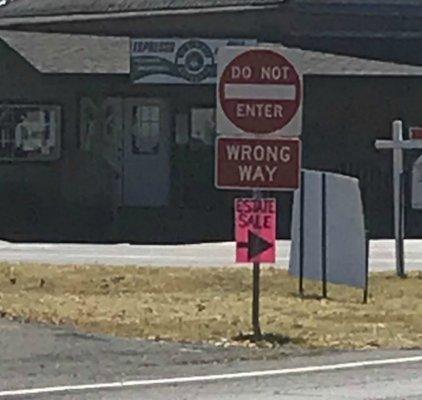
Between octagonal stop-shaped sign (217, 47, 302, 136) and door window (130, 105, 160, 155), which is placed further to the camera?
door window (130, 105, 160, 155)

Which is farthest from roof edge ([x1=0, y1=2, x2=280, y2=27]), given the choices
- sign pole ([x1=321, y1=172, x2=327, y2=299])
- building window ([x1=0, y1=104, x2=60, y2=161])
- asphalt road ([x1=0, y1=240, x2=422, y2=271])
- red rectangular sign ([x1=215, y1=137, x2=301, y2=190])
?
red rectangular sign ([x1=215, y1=137, x2=301, y2=190])

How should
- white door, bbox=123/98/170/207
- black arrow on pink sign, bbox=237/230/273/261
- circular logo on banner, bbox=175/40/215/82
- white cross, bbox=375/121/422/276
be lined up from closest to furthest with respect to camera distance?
black arrow on pink sign, bbox=237/230/273/261 → white cross, bbox=375/121/422/276 → circular logo on banner, bbox=175/40/215/82 → white door, bbox=123/98/170/207

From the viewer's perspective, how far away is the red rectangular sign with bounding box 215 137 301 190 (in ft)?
50.5

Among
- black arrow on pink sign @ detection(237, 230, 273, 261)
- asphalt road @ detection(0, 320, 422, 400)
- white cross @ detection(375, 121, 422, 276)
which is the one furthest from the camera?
white cross @ detection(375, 121, 422, 276)

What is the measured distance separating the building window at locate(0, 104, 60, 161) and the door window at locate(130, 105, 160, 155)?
1.90 metres

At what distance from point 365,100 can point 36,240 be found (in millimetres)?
9236

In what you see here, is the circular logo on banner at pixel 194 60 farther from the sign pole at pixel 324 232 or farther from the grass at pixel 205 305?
the sign pole at pixel 324 232

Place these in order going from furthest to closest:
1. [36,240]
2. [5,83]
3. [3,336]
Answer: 1. [5,83]
2. [36,240]
3. [3,336]

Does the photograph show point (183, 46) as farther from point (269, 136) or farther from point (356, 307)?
point (269, 136)

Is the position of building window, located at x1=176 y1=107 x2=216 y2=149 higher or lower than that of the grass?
higher

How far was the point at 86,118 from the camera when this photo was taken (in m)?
36.9

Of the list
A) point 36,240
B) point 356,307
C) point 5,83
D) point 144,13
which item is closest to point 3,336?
point 356,307

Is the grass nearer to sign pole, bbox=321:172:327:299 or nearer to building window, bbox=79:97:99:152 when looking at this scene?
sign pole, bbox=321:172:327:299

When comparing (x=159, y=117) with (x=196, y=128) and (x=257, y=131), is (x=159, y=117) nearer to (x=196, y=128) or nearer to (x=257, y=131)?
(x=196, y=128)
